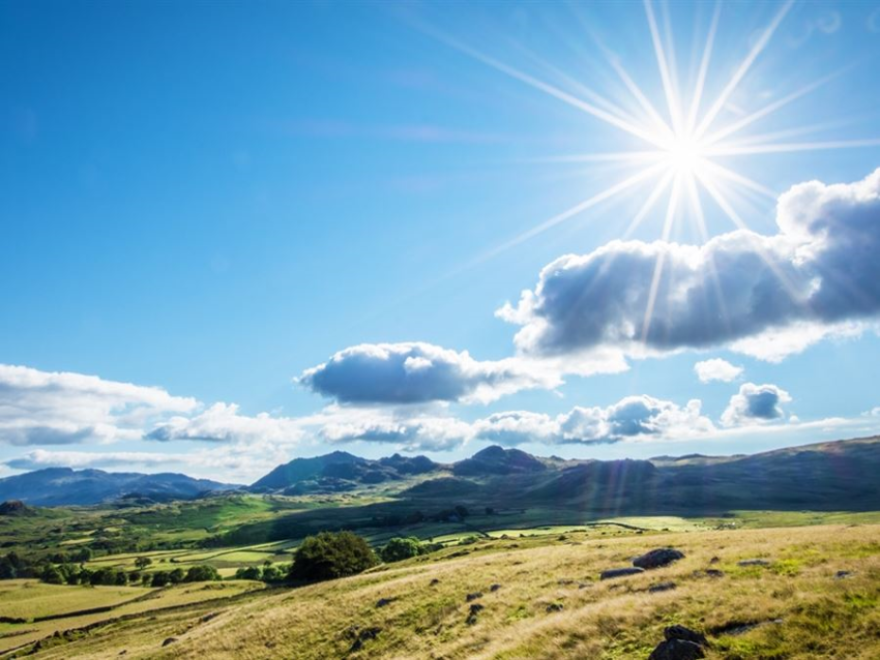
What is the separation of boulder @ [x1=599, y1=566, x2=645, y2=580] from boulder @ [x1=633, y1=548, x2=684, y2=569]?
3.46ft

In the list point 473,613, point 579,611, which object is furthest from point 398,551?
point 579,611

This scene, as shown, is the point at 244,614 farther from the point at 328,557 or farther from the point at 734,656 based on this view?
the point at 734,656

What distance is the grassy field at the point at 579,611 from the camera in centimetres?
1897

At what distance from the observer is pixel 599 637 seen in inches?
870

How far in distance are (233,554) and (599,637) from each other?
191633 millimetres

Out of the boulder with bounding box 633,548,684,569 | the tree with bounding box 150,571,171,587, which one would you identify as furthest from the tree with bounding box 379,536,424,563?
the boulder with bounding box 633,548,684,569

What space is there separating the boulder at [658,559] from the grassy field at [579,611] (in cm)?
129

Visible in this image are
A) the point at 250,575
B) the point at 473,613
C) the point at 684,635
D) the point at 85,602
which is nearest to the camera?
the point at 684,635

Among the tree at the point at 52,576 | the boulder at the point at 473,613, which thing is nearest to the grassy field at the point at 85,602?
the tree at the point at 52,576

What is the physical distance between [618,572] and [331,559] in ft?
185

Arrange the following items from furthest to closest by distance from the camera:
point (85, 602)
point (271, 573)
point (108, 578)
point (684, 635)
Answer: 1. point (108, 578)
2. point (271, 573)
3. point (85, 602)
4. point (684, 635)

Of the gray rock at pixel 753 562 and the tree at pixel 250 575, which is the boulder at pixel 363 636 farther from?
the tree at pixel 250 575

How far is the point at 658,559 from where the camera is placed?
3544 cm

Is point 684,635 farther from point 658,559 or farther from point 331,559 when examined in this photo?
point 331,559
